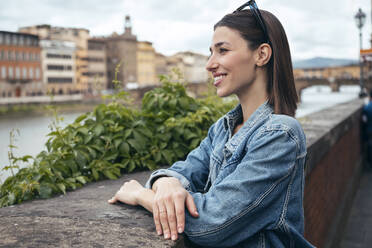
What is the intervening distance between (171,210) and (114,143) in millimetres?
1081

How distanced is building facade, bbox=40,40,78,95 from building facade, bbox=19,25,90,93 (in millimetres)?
1251

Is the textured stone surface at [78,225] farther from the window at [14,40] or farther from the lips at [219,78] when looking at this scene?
the window at [14,40]

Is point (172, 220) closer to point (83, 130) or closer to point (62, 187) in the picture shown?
point (62, 187)

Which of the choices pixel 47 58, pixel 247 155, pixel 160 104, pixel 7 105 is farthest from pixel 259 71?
pixel 47 58

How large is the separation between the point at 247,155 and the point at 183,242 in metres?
0.27

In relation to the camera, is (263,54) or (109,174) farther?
(109,174)

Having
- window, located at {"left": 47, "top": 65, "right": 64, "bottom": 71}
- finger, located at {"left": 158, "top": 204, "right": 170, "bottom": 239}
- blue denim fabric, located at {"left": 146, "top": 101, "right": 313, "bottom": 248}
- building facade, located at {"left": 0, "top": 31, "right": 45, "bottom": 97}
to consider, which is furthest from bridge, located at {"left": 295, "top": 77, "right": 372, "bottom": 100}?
finger, located at {"left": 158, "top": 204, "right": 170, "bottom": 239}

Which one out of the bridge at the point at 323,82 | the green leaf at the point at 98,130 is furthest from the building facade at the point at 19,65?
the green leaf at the point at 98,130

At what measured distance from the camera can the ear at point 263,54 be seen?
1.29 m

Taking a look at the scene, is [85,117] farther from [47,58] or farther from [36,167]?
[47,58]

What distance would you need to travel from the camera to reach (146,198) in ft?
4.29

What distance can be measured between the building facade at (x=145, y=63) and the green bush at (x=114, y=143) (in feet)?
216

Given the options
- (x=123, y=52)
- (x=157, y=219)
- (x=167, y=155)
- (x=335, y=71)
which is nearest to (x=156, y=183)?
(x=157, y=219)

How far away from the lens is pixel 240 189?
1.10 meters
